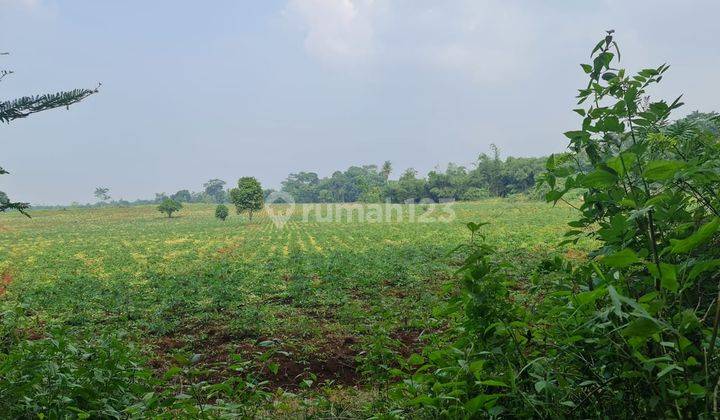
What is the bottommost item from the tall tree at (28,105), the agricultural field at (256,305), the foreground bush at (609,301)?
the agricultural field at (256,305)

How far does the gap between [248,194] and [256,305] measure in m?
34.9

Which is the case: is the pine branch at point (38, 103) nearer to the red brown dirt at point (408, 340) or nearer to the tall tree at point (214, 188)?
the red brown dirt at point (408, 340)

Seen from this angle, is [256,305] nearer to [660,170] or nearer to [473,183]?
[660,170]

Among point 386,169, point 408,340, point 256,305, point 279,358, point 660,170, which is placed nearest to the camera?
point 660,170

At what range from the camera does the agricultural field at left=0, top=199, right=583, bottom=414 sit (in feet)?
11.3

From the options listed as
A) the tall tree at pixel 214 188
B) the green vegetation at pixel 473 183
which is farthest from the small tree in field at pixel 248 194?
the tall tree at pixel 214 188

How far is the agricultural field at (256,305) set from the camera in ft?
11.3

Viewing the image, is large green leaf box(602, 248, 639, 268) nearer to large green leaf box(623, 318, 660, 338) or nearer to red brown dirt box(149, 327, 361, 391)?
large green leaf box(623, 318, 660, 338)

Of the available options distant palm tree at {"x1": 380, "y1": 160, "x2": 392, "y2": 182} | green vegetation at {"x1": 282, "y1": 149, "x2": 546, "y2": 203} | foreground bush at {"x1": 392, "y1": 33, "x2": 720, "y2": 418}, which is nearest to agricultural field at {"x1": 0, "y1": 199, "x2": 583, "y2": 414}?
foreground bush at {"x1": 392, "y1": 33, "x2": 720, "y2": 418}

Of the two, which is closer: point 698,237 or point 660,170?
point 698,237

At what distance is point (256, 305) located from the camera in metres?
8.72

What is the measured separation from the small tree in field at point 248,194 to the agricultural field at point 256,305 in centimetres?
2118

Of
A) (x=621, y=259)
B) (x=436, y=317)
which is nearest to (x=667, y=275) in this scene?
(x=621, y=259)

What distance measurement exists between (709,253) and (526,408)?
0.80 meters
